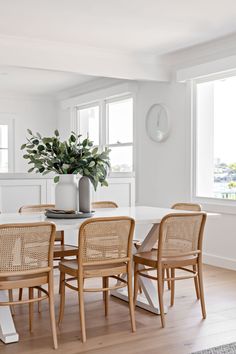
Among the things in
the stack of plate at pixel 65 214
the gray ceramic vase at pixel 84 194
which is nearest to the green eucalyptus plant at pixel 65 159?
the gray ceramic vase at pixel 84 194

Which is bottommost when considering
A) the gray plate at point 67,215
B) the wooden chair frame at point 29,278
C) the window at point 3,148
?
the wooden chair frame at point 29,278

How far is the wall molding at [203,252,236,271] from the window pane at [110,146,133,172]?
195 cm

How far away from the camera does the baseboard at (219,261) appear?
18.1ft

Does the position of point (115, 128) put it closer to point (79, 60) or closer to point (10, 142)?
point (79, 60)

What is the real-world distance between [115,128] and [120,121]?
164 millimetres

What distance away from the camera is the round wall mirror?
254 inches

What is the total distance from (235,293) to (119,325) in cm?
137

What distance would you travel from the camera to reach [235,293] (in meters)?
4.50

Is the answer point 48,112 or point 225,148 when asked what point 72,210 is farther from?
point 48,112

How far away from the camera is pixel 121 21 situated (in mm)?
4758

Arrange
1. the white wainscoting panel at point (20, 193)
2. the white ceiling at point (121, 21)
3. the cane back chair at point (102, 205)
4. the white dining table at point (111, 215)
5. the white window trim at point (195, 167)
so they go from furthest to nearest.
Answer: the white window trim at point (195, 167) < the white wainscoting panel at point (20, 193) < the cane back chair at point (102, 205) < the white ceiling at point (121, 21) < the white dining table at point (111, 215)

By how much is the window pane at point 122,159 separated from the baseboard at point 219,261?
6.41ft

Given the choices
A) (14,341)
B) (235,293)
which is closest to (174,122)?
(235,293)

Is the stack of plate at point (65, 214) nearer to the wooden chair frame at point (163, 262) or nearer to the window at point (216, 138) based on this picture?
the wooden chair frame at point (163, 262)
